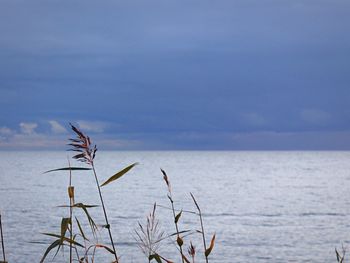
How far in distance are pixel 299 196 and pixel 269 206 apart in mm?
13161

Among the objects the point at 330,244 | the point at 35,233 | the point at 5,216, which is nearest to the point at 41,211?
the point at 5,216

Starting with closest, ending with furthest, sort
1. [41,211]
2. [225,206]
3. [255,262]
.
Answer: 1. [255,262]
2. [41,211]
3. [225,206]

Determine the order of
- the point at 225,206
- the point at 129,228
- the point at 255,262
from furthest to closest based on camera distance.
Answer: the point at 225,206 < the point at 129,228 < the point at 255,262

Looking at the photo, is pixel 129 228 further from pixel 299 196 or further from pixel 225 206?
pixel 299 196

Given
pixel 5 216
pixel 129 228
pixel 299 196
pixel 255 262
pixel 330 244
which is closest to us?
pixel 255 262

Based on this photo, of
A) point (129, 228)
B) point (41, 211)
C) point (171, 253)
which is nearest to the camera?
point (171, 253)

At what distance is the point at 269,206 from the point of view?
195 feet

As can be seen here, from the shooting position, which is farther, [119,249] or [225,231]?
[225,231]

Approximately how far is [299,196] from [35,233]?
41839 millimetres

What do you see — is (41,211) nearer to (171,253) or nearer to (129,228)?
(129,228)

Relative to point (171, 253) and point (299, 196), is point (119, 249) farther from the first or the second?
point (299, 196)

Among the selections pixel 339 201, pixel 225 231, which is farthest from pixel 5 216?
pixel 339 201

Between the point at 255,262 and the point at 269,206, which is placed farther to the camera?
the point at 269,206

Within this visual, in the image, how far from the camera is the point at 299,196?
71500mm
